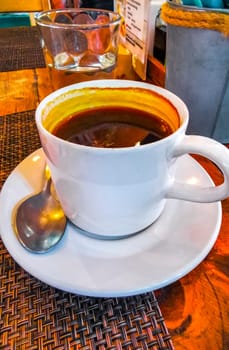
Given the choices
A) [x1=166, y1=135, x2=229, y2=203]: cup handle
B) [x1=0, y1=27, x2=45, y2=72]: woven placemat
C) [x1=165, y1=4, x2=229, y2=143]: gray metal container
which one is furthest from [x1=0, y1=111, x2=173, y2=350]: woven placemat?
[x1=0, y1=27, x2=45, y2=72]: woven placemat

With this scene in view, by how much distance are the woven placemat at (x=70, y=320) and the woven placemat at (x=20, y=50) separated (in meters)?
0.81

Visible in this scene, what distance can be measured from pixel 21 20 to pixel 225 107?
3.19 m

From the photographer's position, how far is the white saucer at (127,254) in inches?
11.4

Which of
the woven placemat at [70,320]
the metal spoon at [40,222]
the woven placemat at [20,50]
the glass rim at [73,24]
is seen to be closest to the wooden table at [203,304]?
the woven placemat at [70,320]

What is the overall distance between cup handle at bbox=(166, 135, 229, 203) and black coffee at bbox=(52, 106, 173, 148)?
2.8 inches

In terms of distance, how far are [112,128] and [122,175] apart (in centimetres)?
13

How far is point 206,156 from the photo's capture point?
0.29 meters

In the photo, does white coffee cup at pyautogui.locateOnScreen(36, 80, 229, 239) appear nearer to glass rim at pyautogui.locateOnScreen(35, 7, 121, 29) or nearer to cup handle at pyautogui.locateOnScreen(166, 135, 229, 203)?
cup handle at pyautogui.locateOnScreen(166, 135, 229, 203)

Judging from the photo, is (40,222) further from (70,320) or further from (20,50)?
(20,50)

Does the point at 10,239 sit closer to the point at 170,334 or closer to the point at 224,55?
the point at 170,334

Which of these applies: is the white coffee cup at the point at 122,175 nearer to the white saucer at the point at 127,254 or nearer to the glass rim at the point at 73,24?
the white saucer at the point at 127,254

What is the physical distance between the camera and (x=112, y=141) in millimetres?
369

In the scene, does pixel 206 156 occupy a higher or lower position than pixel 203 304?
higher

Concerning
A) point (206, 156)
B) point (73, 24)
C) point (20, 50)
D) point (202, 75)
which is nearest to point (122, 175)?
point (206, 156)
